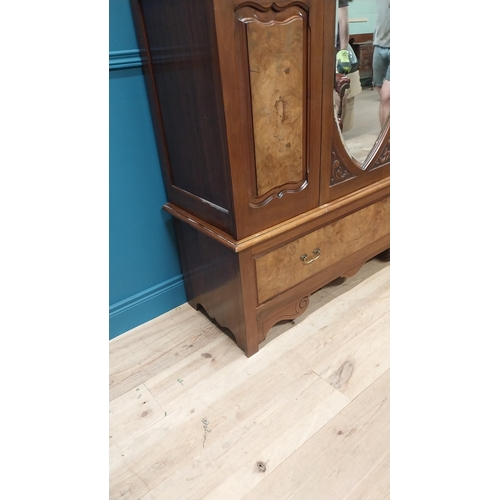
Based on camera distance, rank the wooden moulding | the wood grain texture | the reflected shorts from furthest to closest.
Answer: the reflected shorts → the wooden moulding → the wood grain texture

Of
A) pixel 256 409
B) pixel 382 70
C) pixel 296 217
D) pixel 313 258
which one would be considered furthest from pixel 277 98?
pixel 256 409

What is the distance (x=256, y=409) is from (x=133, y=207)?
835mm

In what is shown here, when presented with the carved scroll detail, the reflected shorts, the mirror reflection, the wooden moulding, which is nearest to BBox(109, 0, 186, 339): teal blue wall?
the wooden moulding

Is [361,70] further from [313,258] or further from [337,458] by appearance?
[337,458]

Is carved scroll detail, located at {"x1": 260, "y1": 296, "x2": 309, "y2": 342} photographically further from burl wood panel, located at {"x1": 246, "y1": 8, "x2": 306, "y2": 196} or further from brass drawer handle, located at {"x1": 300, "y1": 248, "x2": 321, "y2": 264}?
burl wood panel, located at {"x1": 246, "y1": 8, "x2": 306, "y2": 196}

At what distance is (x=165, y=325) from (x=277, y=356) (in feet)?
1.63

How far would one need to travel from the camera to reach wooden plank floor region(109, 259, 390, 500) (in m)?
1.05

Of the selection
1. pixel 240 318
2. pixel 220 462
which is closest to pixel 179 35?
pixel 240 318

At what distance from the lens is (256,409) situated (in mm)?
1252

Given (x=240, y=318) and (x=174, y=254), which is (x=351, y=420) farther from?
(x=174, y=254)

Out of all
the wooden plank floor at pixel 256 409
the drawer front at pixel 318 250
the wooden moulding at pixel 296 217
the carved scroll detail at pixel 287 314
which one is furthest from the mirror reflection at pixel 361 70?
the wooden plank floor at pixel 256 409

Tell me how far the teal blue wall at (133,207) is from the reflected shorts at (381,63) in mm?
800

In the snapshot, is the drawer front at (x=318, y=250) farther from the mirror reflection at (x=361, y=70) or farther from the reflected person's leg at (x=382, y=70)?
the reflected person's leg at (x=382, y=70)

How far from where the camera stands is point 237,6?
97 cm
